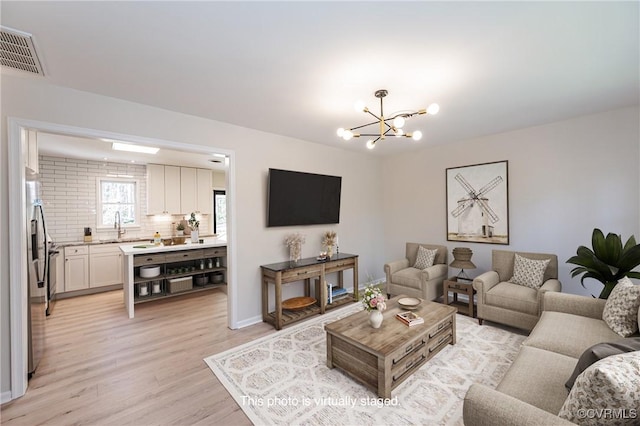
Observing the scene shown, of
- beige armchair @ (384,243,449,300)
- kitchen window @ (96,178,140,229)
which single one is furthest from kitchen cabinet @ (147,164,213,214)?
beige armchair @ (384,243,449,300)

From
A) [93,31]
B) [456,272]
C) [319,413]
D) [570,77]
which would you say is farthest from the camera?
[456,272]

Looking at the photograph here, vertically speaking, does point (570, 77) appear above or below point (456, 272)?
above

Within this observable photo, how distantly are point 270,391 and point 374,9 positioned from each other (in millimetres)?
2773

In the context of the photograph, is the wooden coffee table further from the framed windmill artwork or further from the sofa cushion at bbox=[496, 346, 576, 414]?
the framed windmill artwork

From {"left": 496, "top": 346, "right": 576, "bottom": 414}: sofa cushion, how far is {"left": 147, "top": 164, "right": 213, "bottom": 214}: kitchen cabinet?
610 cm

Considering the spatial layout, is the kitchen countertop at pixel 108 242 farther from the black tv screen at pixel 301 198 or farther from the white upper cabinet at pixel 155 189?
the black tv screen at pixel 301 198

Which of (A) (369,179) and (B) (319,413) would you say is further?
(A) (369,179)

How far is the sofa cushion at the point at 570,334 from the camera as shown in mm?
1883

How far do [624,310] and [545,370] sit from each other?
41.0 inches

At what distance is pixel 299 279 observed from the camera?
11.7 ft

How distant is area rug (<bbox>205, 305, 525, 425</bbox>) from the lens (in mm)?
1872

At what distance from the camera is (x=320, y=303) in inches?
147

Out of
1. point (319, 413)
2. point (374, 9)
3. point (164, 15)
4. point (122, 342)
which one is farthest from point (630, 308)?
point (122, 342)

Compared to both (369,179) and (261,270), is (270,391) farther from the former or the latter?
(369,179)
